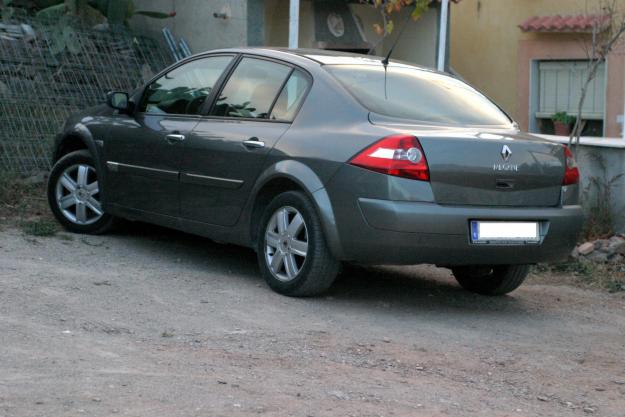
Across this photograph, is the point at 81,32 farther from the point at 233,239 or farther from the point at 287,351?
the point at 287,351

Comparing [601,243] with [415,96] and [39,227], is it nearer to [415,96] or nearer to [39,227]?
[415,96]

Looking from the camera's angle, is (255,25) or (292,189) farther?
(255,25)

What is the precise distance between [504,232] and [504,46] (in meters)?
10.7

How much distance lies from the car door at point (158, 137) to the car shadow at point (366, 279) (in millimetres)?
499

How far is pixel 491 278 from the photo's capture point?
7.96 meters

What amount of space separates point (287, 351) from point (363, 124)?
171 centimetres

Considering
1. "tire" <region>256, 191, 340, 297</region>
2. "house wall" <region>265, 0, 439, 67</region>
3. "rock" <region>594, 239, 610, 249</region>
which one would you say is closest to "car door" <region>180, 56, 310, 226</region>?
"tire" <region>256, 191, 340, 297</region>

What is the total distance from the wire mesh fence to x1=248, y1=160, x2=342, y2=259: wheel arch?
416 centimetres

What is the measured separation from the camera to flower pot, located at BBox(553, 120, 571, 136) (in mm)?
16297

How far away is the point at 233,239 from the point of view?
25.5 ft

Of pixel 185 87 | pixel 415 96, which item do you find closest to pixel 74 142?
pixel 185 87

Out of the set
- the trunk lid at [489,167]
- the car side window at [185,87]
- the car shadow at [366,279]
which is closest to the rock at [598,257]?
the car shadow at [366,279]

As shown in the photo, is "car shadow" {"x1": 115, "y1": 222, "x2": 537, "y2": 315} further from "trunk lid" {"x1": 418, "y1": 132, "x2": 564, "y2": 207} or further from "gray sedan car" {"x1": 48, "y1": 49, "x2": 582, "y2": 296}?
"trunk lid" {"x1": 418, "y1": 132, "x2": 564, "y2": 207}

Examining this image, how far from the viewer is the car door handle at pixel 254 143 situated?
753 cm
